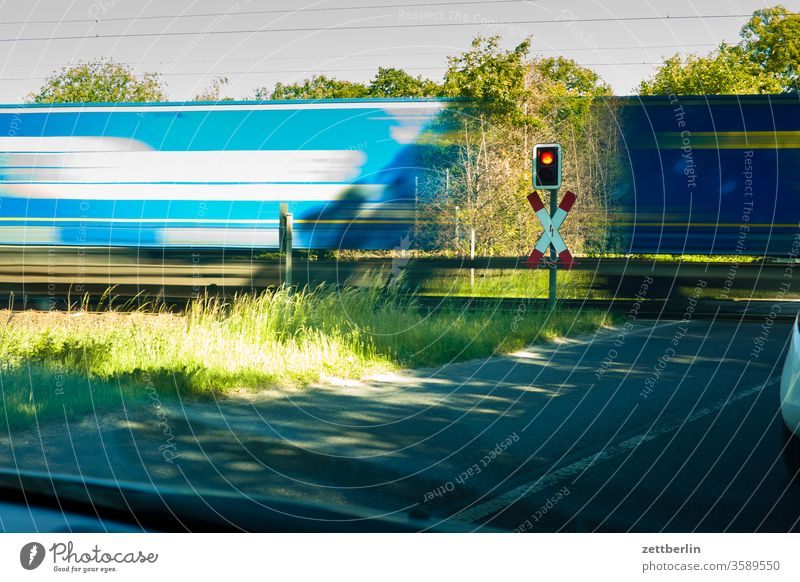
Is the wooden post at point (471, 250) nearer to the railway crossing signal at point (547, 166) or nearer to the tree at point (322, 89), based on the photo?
the railway crossing signal at point (547, 166)

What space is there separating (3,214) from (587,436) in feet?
74.3

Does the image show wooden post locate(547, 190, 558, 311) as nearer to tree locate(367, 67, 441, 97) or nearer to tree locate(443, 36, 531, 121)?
tree locate(443, 36, 531, 121)

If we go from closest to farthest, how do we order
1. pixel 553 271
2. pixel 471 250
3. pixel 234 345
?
pixel 234 345 < pixel 553 271 < pixel 471 250

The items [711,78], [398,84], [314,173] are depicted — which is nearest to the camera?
[314,173]

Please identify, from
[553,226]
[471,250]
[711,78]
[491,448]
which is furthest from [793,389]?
[711,78]

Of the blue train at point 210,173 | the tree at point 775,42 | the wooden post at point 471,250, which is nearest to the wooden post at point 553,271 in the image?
the wooden post at point 471,250

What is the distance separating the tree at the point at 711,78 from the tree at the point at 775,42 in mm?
2426

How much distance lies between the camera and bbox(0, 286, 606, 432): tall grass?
9.23 m

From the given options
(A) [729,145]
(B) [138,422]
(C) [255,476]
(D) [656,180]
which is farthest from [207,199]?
(C) [255,476]

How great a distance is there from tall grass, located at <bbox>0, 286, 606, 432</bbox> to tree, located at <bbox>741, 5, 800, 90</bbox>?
33175 millimetres

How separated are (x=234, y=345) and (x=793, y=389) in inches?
275

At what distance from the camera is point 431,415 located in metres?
8.38

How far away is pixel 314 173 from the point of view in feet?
77.6

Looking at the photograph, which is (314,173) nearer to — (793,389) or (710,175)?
(710,175)
